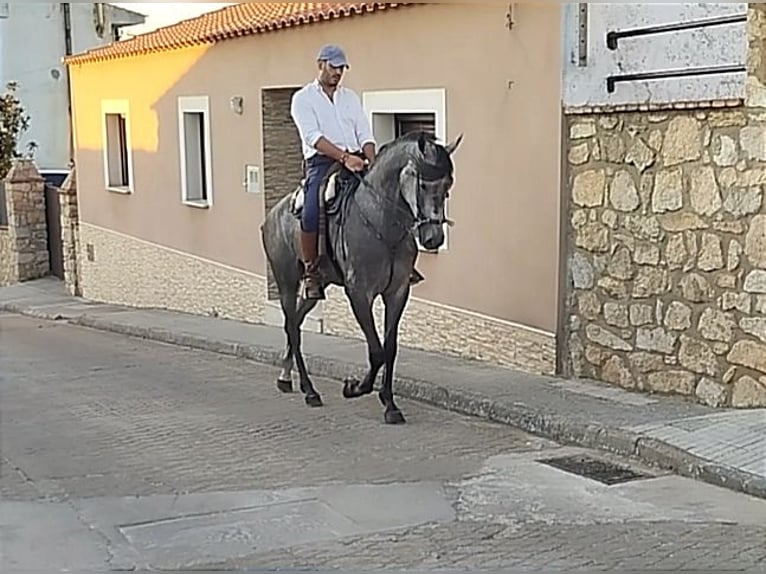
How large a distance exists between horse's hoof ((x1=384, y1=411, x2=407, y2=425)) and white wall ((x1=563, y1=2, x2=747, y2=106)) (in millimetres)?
2740

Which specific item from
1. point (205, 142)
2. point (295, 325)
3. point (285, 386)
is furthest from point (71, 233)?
point (295, 325)

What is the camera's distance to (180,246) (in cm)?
1727

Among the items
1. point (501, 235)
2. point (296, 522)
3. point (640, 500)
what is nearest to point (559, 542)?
point (640, 500)

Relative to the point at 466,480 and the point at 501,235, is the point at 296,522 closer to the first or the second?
the point at 466,480

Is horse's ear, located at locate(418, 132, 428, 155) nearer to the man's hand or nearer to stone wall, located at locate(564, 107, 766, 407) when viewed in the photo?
the man's hand

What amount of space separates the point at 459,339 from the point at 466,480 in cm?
405

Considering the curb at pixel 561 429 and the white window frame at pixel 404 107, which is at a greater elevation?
the white window frame at pixel 404 107

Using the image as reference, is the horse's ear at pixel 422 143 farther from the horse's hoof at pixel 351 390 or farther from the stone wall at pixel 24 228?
the stone wall at pixel 24 228

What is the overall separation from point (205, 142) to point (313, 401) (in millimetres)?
7975

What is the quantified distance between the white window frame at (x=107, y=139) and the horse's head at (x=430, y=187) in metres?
12.4

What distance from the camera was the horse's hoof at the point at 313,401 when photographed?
28.8ft

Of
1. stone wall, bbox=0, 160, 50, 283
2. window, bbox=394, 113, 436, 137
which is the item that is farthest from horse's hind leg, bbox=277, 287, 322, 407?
stone wall, bbox=0, 160, 50, 283

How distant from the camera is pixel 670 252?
8031 mm

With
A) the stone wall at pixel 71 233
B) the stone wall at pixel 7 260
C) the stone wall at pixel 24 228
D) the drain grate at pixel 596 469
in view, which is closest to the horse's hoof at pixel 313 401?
the drain grate at pixel 596 469
